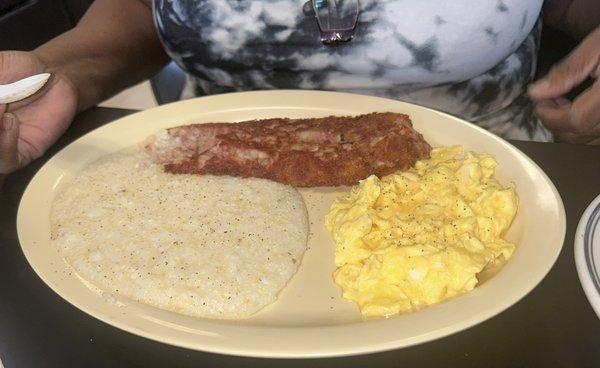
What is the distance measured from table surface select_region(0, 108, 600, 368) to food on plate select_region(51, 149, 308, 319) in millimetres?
74

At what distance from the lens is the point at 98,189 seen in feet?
4.15

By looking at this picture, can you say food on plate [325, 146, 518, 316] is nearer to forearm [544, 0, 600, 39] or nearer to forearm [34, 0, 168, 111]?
forearm [544, 0, 600, 39]

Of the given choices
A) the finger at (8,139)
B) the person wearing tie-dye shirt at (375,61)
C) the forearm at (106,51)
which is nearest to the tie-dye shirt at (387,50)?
the person wearing tie-dye shirt at (375,61)

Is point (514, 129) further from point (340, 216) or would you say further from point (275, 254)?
point (275, 254)

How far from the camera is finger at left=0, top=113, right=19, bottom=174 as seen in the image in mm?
1285

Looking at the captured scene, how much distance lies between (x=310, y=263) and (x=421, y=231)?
22 centimetres

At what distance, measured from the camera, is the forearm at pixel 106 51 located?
5.20 ft

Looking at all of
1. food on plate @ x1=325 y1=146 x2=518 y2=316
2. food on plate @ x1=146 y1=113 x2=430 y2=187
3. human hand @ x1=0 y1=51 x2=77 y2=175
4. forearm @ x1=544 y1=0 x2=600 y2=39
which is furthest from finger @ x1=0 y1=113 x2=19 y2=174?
forearm @ x1=544 y1=0 x2=600 y2=39

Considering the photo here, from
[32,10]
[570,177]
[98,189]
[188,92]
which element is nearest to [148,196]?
[98,189]

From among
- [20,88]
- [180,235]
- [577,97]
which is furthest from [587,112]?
[20,88]

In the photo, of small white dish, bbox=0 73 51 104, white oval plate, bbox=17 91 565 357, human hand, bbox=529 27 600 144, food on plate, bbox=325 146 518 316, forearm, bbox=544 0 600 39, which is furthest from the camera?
forearm, bbox=544 0 600 39

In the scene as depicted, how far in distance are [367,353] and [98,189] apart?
694 millimetres

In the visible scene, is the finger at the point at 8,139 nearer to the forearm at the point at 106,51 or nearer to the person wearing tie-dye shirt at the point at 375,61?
the person wearing tie-dye shirt at the point at 375,61

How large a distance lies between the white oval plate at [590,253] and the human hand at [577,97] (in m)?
0.35
